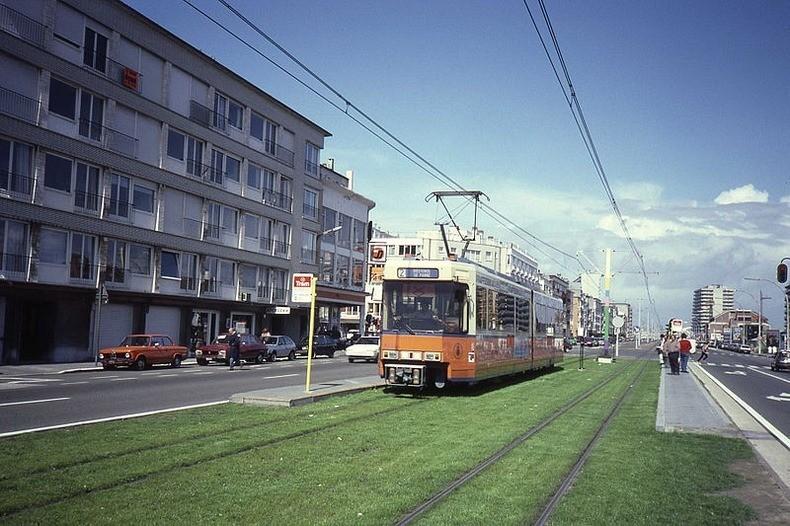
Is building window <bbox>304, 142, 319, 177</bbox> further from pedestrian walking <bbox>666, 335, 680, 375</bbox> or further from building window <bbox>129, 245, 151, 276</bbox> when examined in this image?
pedestrian walking <bbox>666, 335, 680, 375</bbox>

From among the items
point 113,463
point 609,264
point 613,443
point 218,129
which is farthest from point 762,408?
point 218,129

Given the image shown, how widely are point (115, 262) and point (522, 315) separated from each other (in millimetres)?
21069

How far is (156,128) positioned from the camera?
3866cm

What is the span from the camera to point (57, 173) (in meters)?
32.3

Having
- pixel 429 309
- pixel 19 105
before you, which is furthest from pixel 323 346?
pixel 429 309

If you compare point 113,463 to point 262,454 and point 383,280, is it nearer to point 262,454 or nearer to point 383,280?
point 262,454

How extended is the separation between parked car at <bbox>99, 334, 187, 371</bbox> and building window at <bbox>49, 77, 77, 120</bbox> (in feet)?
34.2

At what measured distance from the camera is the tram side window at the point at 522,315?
2413cm

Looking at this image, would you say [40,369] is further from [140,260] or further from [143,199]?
[143,199]

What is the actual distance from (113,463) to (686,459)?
7.57 m

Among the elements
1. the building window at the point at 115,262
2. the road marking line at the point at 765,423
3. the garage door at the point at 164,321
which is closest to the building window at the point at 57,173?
the building window at the point at 115,262

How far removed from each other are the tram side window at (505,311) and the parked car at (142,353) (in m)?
15.3

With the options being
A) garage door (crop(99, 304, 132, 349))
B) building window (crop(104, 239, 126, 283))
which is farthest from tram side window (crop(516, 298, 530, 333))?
garage door (crop(99, 304, 132, 349))

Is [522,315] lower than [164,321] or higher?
higher
